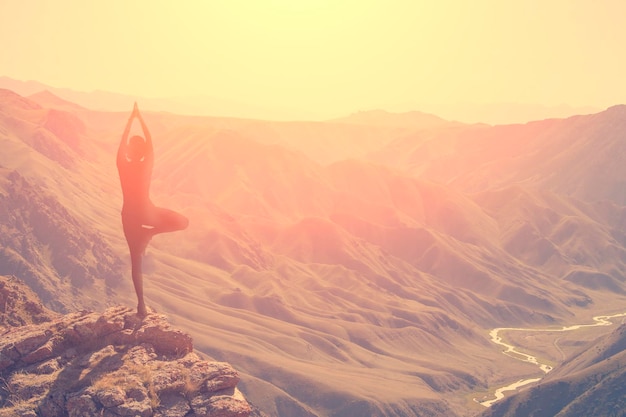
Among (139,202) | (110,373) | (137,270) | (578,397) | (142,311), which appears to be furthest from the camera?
(578,397)

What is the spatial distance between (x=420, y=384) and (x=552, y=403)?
37.2 meters

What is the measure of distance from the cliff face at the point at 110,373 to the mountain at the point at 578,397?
107 m

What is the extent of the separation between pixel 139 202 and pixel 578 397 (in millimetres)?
111893

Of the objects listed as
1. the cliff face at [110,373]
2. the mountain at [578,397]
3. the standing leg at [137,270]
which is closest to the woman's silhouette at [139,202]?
the standing leg at [137,270]

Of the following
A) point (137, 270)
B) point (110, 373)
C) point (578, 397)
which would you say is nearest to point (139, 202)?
point (137, 270)

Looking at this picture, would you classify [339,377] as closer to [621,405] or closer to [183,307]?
[183,307]

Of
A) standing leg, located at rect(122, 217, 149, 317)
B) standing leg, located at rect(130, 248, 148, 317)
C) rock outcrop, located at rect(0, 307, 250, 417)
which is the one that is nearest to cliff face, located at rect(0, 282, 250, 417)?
rock outcrop, located at rect(0, 307, 250, 417)

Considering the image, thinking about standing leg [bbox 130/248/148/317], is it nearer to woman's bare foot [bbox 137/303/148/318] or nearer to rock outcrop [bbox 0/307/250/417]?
woman's bare foot [bbox 137/303/148/318]

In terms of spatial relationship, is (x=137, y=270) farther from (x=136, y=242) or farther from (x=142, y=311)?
(x=142, y=311)

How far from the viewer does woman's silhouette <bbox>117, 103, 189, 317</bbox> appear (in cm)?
2738

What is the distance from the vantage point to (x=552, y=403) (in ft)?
404

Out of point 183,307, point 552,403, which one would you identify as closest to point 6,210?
point 183,307

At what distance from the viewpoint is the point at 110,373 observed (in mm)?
22234

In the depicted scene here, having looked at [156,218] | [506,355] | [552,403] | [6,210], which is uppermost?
[156,218]
